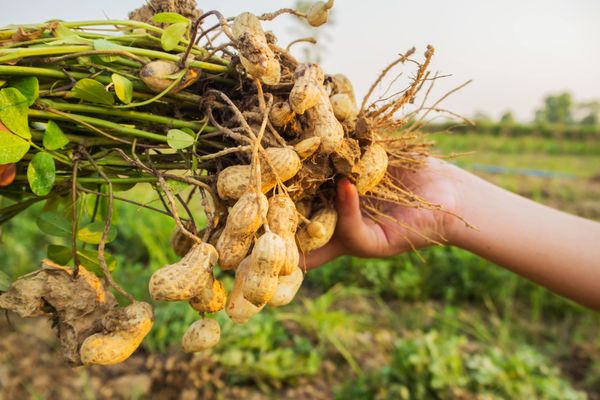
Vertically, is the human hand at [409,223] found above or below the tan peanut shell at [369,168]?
below

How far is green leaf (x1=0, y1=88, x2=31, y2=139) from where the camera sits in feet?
2.13

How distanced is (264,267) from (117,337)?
0.24 meters

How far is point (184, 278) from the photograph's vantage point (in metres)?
0.64

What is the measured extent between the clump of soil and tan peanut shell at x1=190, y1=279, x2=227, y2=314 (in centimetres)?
14

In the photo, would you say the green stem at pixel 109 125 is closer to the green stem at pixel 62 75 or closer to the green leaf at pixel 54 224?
the green stem at pixel 62 75

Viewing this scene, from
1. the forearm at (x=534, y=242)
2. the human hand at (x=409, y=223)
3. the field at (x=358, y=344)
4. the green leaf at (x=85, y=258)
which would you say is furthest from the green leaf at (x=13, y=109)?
the field at (x=358, y=344)

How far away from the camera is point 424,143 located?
112 centimetres

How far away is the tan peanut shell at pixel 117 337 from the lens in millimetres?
668

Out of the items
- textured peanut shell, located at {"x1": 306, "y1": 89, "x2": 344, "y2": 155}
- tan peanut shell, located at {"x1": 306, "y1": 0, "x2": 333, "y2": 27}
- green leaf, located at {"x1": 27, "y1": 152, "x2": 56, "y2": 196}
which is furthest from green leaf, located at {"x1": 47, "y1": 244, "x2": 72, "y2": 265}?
tan peanut shell, located at {"x1": 306, "y1": 0, "x2": 333, "y2": 27}

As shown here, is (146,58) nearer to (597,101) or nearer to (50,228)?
(50,228)

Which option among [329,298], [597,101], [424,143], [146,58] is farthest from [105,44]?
[597,101]

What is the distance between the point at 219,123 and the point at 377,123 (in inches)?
12.6

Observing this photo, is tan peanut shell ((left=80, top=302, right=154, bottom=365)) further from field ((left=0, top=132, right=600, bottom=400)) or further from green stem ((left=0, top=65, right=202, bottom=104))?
field ((left=0, top=132, right=600, bottom=400))

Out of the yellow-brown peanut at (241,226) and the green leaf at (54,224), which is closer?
the yellow-brown peanut at (241,226)
